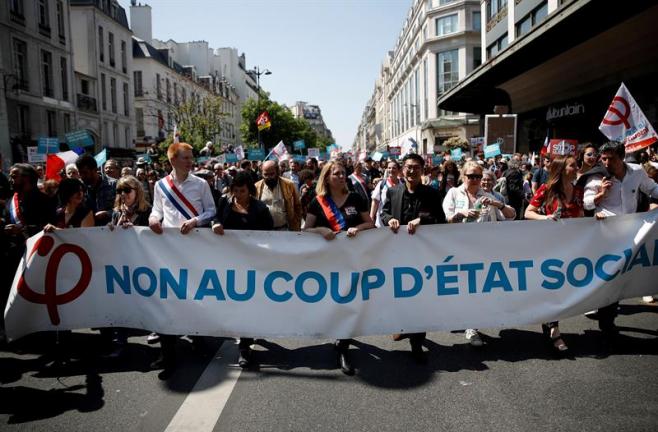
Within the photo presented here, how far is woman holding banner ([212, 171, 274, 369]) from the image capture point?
4.64 metres

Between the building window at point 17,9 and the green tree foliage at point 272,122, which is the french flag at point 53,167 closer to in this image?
the building window at point 17,9

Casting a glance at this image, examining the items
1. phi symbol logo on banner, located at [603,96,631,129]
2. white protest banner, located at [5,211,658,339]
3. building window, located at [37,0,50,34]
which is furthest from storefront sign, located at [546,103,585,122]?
building window, located at [37,0,50,34]

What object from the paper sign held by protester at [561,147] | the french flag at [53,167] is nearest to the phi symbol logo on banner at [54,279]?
the french flag at [53,167]

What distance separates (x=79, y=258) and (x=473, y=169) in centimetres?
383

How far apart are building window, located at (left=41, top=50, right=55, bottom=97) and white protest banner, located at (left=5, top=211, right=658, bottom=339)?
29.0 metres

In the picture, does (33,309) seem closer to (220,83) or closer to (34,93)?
(34,93)

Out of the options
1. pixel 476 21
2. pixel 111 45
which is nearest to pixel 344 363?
pixel 111 45

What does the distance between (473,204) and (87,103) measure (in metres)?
35.3

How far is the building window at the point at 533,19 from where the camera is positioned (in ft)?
84.2

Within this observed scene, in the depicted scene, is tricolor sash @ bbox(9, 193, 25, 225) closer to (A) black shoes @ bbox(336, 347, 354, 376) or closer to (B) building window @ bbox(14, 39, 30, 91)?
(A) black shoes @ bbox(336, 347, 354, 376)

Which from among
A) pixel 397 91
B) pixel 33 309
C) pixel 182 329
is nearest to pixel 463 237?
pixel 182 329

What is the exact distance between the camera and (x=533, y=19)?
2720 centimetres

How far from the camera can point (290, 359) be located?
4.54 metres

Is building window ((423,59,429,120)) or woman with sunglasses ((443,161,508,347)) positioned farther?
building window ((423,59,429,120))
